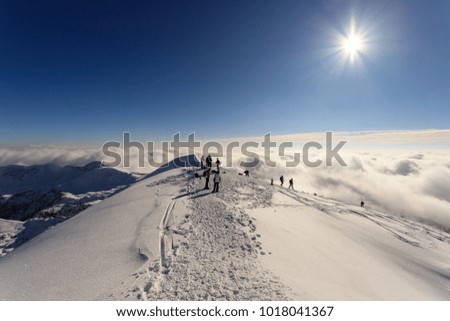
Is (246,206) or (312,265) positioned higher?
Result: (246,206)

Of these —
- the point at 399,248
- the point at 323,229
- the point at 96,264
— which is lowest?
the point at 399,248

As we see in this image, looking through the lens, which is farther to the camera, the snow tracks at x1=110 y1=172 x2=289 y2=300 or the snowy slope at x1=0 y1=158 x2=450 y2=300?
the snowy slope at x1=0 y1=158 x2=450 y2=300

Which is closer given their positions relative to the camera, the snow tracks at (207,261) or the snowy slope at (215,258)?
the snow tracks at (207,261)

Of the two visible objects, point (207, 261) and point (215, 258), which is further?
→ point (215, 258)

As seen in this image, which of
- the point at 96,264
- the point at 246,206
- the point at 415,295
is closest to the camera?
the point at 96,264

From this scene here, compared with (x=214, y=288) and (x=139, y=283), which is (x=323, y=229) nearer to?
(x=214, y=288)

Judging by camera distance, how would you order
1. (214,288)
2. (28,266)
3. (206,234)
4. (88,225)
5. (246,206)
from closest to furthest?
(214,288) < (28,266) < (206,234) < (88,225) < (246,206)
